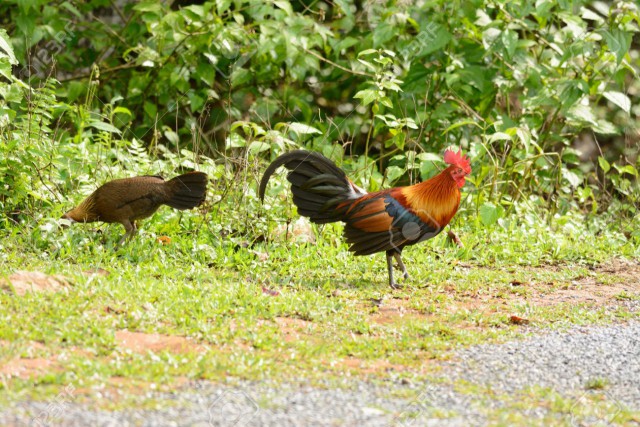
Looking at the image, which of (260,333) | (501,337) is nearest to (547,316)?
(501,337)

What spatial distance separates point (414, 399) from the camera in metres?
4.47

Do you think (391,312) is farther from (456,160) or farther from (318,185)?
(456,160)

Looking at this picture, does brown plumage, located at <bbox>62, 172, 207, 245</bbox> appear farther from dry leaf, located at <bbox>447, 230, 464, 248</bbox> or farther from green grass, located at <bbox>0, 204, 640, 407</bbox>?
dry leaf, located at <bbox>447, 230, 464, 248</bbox>

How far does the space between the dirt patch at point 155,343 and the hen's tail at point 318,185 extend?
78.6 inches

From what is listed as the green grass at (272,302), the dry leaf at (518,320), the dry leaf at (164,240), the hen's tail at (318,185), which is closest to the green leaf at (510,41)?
the green grass at (272,302)

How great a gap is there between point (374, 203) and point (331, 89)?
4422 millimetres

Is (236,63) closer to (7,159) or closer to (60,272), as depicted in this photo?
(7,159)

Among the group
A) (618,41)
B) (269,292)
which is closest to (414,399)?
(269,292)

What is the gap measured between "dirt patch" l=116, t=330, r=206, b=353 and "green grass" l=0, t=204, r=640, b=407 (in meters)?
0.05

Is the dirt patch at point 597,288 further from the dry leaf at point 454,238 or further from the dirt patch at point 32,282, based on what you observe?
the dirt patch at point 32,282

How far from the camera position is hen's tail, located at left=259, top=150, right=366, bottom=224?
22.6 feet

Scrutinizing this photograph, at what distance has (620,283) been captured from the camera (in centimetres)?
753

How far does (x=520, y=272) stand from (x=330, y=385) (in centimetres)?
349

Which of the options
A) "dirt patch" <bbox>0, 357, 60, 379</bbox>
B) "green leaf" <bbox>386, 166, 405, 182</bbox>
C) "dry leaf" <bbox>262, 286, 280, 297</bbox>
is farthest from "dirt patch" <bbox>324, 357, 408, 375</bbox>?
"green leaf" <bbox>386, 166, 405, 182</bbox>
